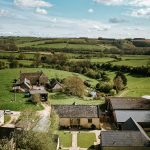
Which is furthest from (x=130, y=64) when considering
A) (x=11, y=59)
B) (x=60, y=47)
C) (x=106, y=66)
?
(x=60, y=47)

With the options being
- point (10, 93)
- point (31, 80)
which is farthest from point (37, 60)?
point (10, 93)

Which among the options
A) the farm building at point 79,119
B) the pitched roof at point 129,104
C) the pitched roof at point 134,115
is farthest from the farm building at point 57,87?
the farm building at point 79,119

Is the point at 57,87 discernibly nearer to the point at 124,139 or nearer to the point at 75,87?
the point at 75,87

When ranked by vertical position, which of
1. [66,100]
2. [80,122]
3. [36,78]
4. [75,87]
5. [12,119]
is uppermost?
[75,87]

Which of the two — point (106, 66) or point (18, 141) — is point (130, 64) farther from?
point (18, 141)

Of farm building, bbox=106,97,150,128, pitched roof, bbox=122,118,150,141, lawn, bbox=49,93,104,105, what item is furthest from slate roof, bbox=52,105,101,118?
lawn, bbox=49,93,104,105

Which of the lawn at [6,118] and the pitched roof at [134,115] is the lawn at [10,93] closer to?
the lawn at [6,118]
